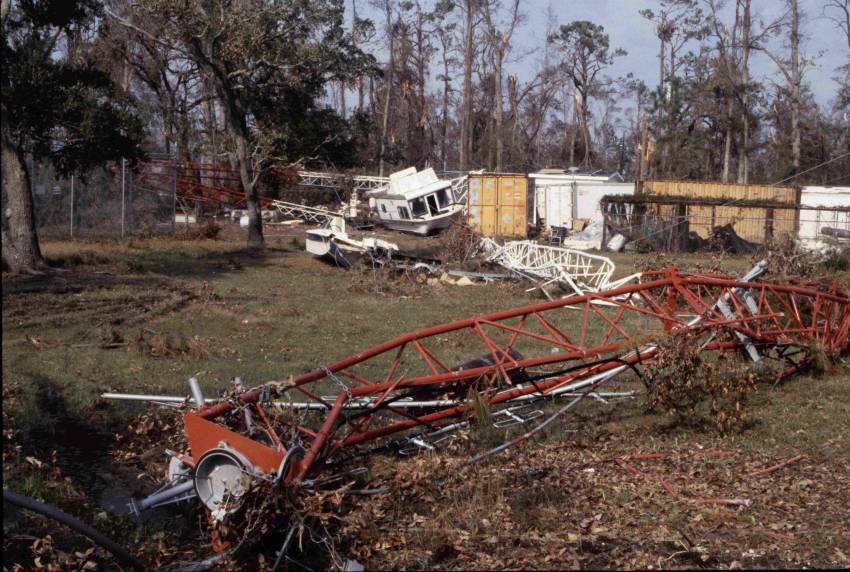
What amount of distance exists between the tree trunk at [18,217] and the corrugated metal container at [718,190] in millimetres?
24320

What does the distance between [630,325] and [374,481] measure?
926cm

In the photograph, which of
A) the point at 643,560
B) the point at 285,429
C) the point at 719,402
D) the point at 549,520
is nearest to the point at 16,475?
the point at 285,429

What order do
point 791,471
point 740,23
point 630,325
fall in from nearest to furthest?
point 791,471 → point 630,325 → point 740,23

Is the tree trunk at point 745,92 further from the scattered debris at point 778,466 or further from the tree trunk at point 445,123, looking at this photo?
the scattered debris at point 778,466

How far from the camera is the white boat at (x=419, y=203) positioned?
123 ft

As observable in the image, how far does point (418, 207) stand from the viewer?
3778cm

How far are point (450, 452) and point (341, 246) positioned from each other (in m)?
15.2

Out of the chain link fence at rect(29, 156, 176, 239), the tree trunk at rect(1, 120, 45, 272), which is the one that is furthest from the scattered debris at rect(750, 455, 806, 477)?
the chain link fence at rect(29, 156, 176, 239)

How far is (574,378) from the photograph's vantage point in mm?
8164

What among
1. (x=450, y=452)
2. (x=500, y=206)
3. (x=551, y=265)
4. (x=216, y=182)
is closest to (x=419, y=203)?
(x=500, y=206)

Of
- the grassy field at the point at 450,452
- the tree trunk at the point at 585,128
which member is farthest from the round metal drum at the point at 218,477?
the tree trunk at the point at 585,128

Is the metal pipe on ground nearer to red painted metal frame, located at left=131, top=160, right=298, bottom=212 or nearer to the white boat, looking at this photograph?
red painted metal frame, located at left=131, top=160, right=298, bottom=212

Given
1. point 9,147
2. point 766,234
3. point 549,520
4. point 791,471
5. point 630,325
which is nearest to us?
point 549,520

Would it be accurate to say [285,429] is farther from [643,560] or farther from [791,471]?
[791,471]
